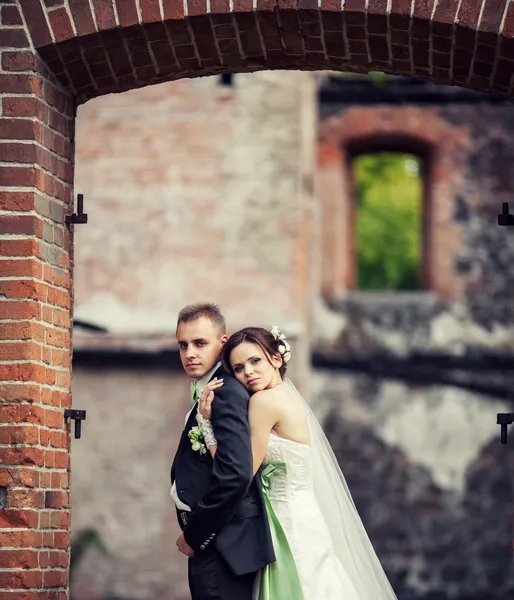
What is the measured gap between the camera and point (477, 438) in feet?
52.5

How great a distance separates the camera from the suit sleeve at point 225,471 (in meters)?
5.25

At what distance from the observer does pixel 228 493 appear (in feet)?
17.2

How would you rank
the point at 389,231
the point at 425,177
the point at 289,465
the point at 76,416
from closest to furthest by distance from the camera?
1. the point at 289,465
2. the point at 76,416
3. the point at 425,177
4. the point at 389,231

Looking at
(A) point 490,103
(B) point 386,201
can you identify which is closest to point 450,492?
(A) point 490,103

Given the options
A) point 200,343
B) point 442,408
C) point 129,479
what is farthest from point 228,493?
point 442,408

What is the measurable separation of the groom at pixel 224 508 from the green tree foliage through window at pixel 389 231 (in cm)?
2254

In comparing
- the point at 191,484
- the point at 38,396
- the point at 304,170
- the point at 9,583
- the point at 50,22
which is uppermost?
the point at 304,170

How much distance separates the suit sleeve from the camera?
5.25 m

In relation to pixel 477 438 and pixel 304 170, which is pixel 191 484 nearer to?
pixel 304 170

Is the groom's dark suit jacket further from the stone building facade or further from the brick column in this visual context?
the stone building facade

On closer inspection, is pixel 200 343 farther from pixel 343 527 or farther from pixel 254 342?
pixel 343 527

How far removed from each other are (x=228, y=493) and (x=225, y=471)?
0.28ft

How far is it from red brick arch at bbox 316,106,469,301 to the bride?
422 inches

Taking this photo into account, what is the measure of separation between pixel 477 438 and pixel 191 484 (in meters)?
11.0
